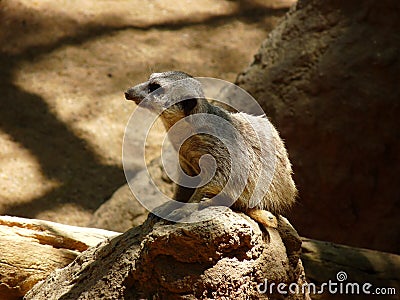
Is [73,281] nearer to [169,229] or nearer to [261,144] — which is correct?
[169,229]

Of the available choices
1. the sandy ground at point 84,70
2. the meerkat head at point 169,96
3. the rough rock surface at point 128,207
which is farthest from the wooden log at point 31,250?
the sandy ground at point 84,70

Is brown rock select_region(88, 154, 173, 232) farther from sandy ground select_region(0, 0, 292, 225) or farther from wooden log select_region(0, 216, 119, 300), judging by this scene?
wooden log select_region(0, 216, 119, 300)

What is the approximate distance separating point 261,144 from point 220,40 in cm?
370

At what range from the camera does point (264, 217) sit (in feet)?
7.98

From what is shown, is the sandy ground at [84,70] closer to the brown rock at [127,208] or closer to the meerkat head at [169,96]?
the brown rock at [127,208]

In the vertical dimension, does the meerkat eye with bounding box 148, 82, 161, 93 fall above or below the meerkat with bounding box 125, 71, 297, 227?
above

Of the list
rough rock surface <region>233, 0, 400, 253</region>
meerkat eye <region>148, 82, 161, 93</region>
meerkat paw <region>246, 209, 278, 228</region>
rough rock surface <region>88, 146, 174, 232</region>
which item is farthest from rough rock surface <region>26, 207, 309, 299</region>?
rough rock surface <region>233, 0, 400, 253</region>

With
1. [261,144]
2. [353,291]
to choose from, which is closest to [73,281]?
A: [261,144]

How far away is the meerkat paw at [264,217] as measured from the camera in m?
2.43

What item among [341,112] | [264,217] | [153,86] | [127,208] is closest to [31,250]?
[153,86]

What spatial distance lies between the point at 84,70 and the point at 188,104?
3.41 metres

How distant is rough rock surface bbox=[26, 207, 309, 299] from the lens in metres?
2.14

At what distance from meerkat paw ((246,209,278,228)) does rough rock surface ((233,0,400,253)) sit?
1.93m

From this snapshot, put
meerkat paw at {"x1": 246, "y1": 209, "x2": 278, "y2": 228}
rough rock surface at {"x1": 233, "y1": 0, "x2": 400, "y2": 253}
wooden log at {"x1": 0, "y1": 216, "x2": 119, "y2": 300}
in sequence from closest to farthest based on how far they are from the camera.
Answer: meerkat paw at {"x1": 246, "y1": 209, "x2": 278, "y2": 228}, wooden log at {"x1": 0, "y1": 216, "x2": 119, "y2": 300}, rough rock surface at {"x1": 233, "y1": 0, "x2": 400, "y2": 253}
